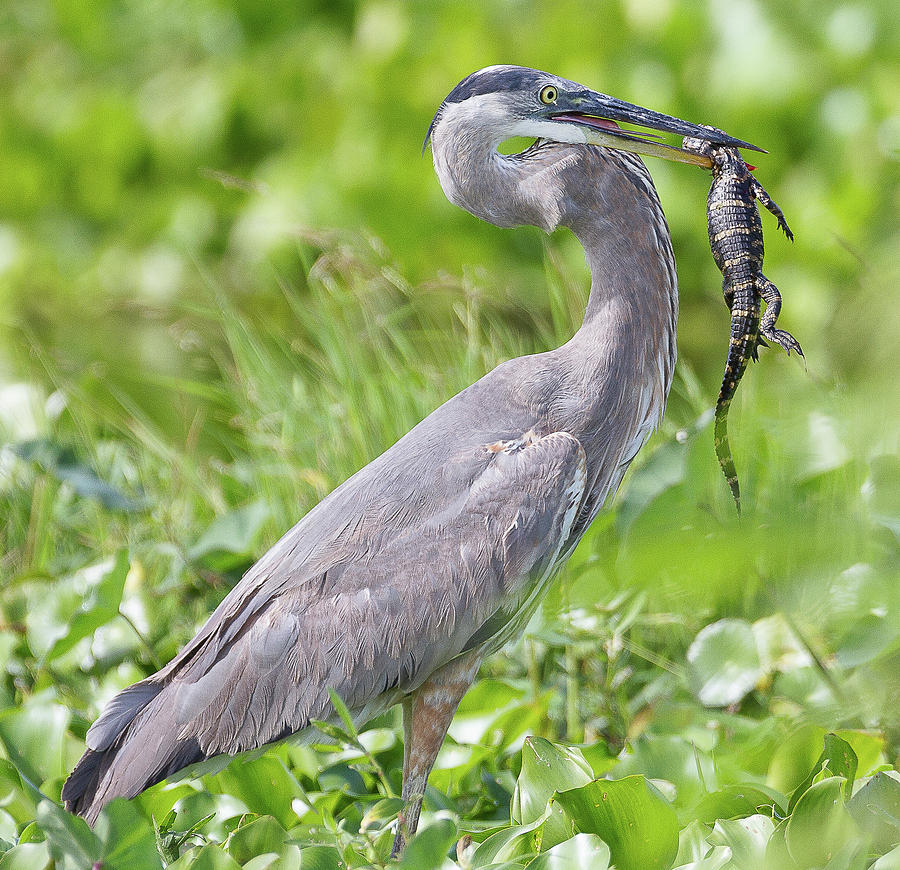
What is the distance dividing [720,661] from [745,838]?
674mm

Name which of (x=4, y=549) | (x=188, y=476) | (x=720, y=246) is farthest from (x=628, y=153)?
(x=4, y=549)

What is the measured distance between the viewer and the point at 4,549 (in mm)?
3691

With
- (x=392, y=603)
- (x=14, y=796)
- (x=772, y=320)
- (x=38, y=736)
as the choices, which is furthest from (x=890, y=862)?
(x=38, y=736)

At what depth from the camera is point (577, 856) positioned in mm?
1699

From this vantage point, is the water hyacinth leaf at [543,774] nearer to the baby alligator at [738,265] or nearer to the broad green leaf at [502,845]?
the broad green leaf at [502,845]

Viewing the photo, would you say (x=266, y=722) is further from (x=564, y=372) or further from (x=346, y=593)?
(x=564, y=372)

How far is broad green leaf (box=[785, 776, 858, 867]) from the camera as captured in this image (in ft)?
5.09

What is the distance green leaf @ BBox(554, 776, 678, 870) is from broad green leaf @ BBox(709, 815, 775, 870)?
0.24ft

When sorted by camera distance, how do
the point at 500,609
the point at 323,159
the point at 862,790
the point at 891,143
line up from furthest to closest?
the point at 323,159, the point at 500,609, the point at 862,790, the point at 891,143

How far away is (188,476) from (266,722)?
1655 mm

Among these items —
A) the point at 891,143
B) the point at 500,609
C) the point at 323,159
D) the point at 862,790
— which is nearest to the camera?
the point at 891,143

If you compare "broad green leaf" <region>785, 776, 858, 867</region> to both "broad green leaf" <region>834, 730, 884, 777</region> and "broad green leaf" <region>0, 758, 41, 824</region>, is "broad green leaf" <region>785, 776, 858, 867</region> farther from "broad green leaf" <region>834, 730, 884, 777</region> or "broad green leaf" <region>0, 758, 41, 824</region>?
"broad green leaf" <region>0, 758, 41, 824</region>

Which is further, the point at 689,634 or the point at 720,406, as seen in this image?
the point at 689,634

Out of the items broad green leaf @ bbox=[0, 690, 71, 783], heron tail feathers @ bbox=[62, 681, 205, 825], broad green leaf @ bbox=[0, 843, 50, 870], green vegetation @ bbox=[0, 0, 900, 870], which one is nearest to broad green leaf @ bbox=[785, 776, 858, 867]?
green vegetation @ bbox=[0, 0, 900, 870]
